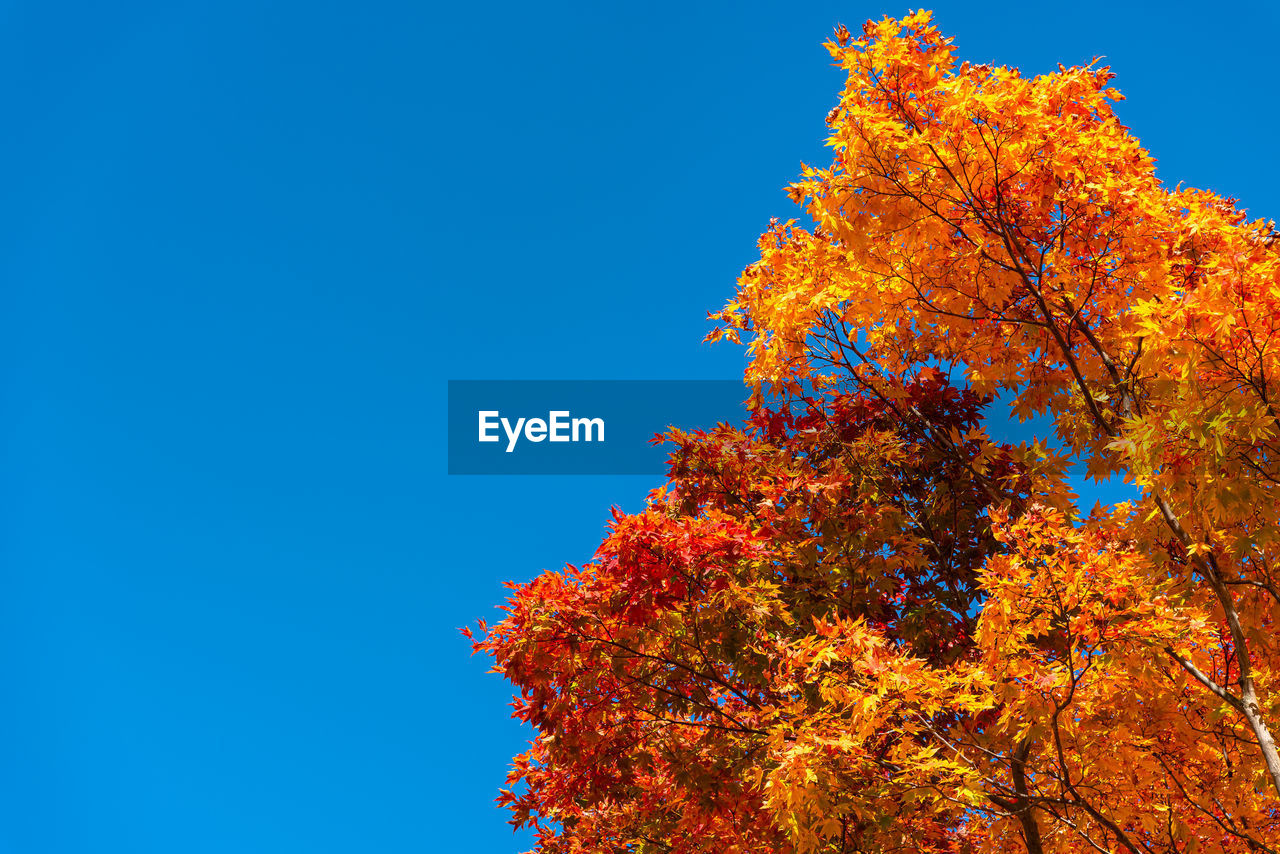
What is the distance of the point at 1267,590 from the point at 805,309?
386cm

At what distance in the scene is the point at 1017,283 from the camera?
791 cm

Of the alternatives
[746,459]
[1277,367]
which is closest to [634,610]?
[746,459]

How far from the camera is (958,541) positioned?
28.0 feet

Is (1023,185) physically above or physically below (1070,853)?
above

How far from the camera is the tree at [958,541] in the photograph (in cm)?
595

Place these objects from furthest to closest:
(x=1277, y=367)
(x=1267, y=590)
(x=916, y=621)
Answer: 1. (x=916, y=621)
2. (x=1267, y=590)
3. (x=1277, y=367)

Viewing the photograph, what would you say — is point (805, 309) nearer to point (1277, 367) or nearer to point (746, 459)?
point (746, 459)

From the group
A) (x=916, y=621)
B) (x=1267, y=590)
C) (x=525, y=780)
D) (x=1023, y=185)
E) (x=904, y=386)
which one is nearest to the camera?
(x=1267, y=590)

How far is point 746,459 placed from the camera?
9.11m

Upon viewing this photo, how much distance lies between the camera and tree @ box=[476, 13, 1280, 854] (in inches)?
234

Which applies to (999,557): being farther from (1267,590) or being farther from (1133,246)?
(1133,246)

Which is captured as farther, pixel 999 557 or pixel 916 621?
pixel 916 621

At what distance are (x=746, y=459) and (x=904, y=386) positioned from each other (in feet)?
4.94

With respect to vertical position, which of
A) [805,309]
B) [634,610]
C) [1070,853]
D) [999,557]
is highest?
[805,309]
